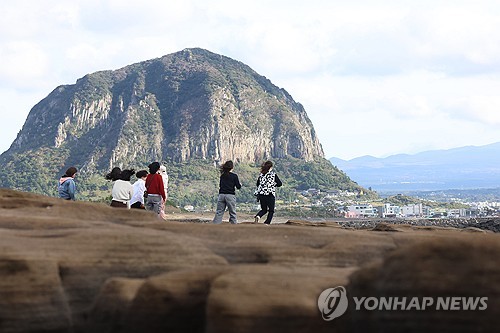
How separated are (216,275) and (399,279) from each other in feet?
7.70

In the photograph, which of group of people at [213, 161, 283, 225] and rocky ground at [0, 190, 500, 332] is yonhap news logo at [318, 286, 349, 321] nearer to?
rocky ground at [0, 190, 500, 332]

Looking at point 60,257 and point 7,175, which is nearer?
point 60,257

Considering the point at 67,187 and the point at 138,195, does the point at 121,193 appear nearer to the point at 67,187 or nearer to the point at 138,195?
the point at 138,195

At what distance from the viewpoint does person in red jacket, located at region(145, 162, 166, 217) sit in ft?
68.4

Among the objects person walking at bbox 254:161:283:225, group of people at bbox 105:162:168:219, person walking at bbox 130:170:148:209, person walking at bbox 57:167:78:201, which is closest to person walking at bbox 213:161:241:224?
person walking at bbox 254:161:283:225

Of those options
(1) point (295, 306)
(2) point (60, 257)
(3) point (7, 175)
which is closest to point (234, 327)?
(1) point (295, 306)

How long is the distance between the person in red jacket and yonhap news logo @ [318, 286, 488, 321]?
1124cm

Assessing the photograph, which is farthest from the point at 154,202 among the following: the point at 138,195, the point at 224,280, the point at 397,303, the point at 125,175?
the point at 397,303

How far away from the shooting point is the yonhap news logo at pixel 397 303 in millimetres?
9930

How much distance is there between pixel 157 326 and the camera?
412 inches

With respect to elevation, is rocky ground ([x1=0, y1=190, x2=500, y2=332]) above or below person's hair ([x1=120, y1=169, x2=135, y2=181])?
below

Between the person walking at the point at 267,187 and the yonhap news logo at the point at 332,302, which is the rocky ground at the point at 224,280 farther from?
the person walking at the point at 267,187

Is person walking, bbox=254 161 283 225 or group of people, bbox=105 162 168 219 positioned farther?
person walking, bbox=254 161 283 225

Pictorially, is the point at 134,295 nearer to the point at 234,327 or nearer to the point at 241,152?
the point at 234,327
